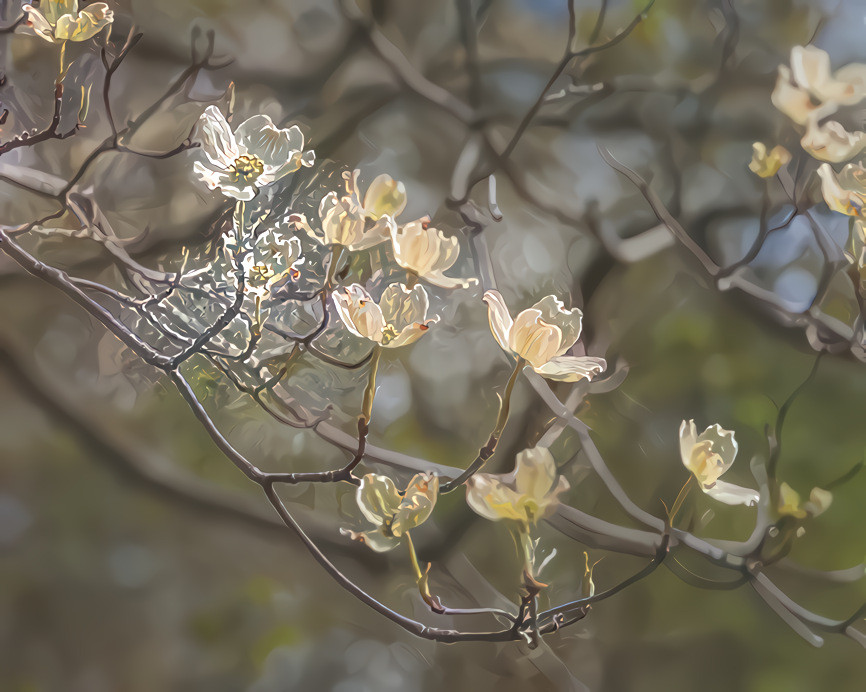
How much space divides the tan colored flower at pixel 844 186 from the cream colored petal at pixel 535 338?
0.65 ft

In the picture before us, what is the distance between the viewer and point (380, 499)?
0.23 meters

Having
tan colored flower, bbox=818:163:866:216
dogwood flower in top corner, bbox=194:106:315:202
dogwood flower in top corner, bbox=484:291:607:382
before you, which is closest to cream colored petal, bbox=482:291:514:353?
dogwood flower in top corner, bbox=484:291:607:382

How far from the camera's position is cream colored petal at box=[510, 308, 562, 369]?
0.23m

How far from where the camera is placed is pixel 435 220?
1.36 feet

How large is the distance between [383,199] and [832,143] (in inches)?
9.9

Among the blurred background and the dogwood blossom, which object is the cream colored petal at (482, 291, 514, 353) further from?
the dogwood blossom

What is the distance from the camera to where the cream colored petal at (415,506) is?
0.76ft

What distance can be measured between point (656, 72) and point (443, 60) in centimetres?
14

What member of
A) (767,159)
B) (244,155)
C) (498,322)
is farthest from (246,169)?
(767,159)

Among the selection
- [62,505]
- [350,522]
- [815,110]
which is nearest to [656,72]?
[815,110]

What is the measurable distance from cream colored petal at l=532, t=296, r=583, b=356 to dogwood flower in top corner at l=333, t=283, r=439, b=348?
0.05 metres

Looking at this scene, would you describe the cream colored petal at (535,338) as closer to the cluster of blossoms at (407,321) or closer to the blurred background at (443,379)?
the cluster of blossoms at (407,321)

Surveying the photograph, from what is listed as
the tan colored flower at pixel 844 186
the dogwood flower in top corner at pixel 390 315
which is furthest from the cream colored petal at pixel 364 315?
the tan colored flower at pixel 844 186

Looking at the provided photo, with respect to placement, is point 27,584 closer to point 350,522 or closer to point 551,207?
point 350,522
